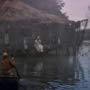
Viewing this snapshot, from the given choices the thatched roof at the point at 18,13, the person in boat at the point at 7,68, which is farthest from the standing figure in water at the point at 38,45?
the person in boat at the point at 7,68

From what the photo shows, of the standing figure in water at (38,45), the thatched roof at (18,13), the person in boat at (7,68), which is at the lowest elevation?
the person in boat at (7,68)

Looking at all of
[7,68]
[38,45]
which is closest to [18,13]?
[38,45]

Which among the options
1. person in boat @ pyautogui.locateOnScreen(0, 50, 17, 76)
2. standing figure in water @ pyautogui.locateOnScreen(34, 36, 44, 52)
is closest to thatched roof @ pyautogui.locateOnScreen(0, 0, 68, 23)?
standing figure in water @ pyautogui.locateOnScreen(34, 36, 44, 52)

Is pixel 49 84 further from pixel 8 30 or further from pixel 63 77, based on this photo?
pixel 8 30

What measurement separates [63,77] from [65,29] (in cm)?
→ 1603

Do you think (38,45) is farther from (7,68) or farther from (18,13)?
(7,68)

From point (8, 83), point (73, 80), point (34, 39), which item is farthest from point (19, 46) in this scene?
point (8, 83)

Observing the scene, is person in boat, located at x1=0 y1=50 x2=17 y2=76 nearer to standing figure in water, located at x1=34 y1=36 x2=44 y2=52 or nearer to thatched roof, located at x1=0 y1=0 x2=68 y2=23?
thatched roof, located at x1=0 y1=0 x2=68 y2=23

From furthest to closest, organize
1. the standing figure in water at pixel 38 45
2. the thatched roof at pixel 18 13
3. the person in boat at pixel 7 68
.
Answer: the standing figure in water at pixel 38 45 → the thatched roof at pixel 18 13 → the person in boat at pixel 7 68

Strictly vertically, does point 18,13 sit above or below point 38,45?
above

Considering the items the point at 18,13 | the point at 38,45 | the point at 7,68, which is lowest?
the point at 7,68

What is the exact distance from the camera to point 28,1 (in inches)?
2068

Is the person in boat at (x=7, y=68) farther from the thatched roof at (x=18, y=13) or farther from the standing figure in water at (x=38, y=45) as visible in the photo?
the standing figure in water at (x=38, y=45)

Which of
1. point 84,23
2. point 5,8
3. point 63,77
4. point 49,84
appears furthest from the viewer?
point 84,23
